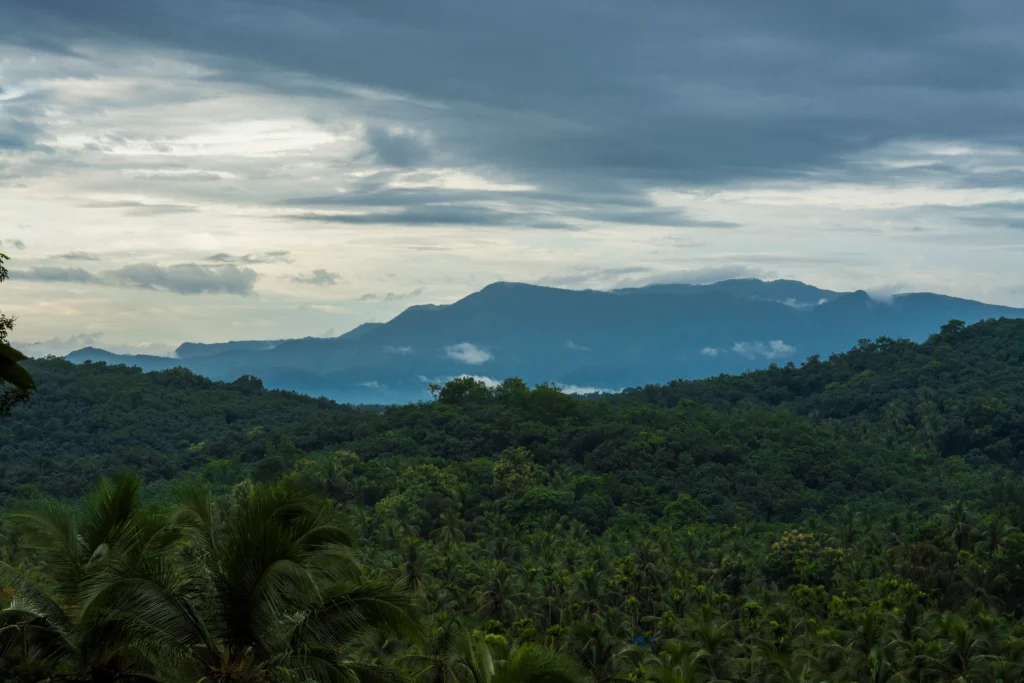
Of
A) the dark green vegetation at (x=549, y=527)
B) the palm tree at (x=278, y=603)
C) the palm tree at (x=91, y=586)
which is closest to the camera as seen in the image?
the palm tree at (x=91, y=586)

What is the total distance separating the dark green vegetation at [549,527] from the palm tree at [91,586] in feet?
0.11

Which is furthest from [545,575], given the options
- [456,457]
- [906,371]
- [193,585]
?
[906,371]

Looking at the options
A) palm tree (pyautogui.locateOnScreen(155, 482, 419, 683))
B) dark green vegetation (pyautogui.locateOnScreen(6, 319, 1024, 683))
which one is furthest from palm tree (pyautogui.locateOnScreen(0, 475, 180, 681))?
palm tree (pyautogui.locateOnScreen(155, 482, 419, 683))

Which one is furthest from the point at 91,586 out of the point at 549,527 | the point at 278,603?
the point at 549,527

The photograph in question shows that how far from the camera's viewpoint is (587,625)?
43.5m

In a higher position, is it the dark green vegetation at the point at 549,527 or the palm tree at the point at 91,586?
the palm tree at the point at 91,586

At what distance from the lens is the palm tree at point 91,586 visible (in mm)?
11148

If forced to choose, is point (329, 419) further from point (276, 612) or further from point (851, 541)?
point (276, 612)

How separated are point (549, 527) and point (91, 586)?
2394 inches

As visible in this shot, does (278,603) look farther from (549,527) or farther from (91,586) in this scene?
(549,527)

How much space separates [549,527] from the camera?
232 feet

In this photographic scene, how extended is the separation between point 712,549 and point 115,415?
70.2 metres

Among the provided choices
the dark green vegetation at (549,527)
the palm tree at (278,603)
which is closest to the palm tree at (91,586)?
the dark green vegetation at (549,527)

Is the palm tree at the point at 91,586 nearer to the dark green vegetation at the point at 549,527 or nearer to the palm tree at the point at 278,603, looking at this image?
the dark green vegetation at the point at 549,527
